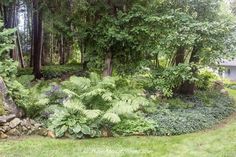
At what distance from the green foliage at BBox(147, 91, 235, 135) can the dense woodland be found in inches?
1.0

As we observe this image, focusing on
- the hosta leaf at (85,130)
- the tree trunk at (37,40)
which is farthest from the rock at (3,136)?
the tree trunk at (37,40)

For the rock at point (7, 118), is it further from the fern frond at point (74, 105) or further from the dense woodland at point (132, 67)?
the fern frond at point (74, 105)

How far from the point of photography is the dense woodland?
7.67 meters

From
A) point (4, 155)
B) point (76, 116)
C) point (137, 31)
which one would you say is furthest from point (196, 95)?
point (4, 155)

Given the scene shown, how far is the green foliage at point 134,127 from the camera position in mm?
7480

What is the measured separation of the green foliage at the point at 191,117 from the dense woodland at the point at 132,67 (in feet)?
0.09

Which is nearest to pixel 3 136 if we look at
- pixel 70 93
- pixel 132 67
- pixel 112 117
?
pixel 70 93

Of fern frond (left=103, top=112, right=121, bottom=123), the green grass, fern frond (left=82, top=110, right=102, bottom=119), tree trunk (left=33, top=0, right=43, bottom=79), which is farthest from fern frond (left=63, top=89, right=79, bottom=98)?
tree trunk (left=33, top=0, right=43, bottom=79)

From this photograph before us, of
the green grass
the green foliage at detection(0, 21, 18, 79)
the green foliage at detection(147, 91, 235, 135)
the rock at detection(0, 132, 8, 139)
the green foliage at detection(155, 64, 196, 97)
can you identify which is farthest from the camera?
the green foliage at detection(155, 64, 196, 97)

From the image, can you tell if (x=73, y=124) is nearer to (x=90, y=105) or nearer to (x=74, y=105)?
(x=74, y=105)

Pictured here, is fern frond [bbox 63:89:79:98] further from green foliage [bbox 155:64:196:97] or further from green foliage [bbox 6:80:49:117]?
green foliage [bbox 155:64:196:97]

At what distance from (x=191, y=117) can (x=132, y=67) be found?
3.26 meters

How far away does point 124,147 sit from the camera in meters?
6.63

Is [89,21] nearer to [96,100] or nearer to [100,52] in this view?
[100,52]
